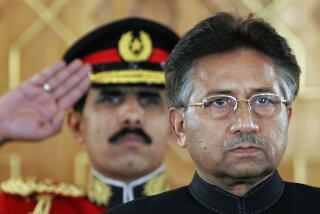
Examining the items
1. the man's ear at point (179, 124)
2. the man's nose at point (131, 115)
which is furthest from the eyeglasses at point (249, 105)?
the man's nose at point (131, 115)

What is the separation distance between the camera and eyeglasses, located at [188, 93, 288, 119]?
1.32 metres

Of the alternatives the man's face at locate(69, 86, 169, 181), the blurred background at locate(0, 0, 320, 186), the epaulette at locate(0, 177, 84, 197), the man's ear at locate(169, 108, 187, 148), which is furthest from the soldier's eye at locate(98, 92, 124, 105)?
the blurred background at locate(0, 0, 320, 186)

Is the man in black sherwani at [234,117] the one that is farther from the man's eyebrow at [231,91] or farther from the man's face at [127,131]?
the man's face at [127,131]

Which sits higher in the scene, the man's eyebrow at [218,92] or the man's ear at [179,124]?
the man's eyebrow at [218,92]

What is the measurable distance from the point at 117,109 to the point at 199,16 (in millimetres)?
885

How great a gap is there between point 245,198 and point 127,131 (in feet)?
2.10

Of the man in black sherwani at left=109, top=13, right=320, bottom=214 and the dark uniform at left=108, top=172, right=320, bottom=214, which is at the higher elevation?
the man in black sherwani at left=109, top=13, right=320, bottom=214

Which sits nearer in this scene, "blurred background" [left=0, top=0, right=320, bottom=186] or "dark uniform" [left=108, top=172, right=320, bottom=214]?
"dark uniform" [left=108, top=172, right=320, bottom=214]

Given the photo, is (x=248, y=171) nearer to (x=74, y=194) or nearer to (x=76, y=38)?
(x=74, y=194)

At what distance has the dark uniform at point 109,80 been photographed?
2.01 metres

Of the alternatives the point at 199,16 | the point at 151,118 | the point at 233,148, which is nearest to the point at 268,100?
the point at 233,148

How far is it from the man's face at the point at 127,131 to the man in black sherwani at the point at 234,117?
1.63ft

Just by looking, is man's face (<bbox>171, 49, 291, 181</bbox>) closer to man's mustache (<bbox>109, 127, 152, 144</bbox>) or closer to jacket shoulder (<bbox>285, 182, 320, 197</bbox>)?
jacket shoulder (<bbox>285, 182, 320, 197</bbox>)

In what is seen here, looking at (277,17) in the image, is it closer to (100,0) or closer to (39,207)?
(100,0)
